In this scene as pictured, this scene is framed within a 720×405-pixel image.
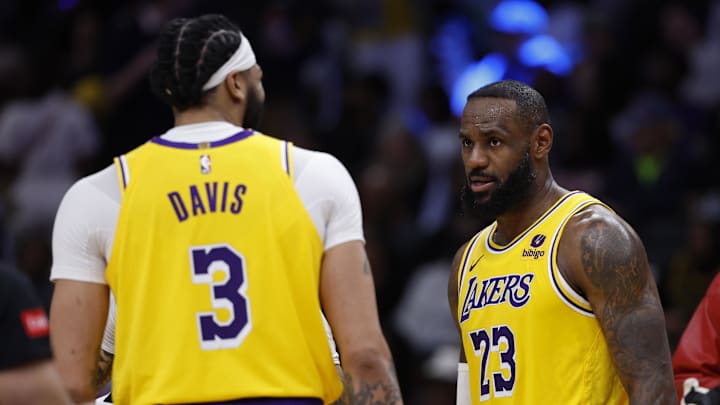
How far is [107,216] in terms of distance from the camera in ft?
13.8

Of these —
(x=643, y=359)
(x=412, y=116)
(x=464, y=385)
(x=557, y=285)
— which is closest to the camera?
(x=643, y=359)

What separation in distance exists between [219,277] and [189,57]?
761mm

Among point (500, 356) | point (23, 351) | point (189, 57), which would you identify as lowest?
point (500, 356)

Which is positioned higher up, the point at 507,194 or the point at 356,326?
the point at 507,194

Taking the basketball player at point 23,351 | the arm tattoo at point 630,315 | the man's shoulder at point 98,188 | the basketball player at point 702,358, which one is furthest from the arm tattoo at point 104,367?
the basketball player at point 702,358

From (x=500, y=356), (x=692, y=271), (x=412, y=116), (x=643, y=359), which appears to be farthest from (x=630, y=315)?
(x=412, y=116)

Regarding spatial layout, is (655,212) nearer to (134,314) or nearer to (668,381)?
(668,381)

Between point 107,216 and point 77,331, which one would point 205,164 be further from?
point 77,331

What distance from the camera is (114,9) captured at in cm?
1362

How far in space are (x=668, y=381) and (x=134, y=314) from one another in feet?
6.14

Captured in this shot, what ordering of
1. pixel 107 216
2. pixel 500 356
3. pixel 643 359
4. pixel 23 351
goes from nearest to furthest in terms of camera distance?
pixel 23 351 → pixel 107 216 → pixel 643 359 → pixel 500 356

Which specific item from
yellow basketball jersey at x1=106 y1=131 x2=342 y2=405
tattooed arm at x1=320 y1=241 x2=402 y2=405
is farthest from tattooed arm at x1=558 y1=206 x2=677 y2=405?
yellow basketball jersey at x1=106 y1=131 x2=342 y2=405

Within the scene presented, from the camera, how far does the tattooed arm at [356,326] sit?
4117mm

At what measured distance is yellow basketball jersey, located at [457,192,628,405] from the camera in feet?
15.3
